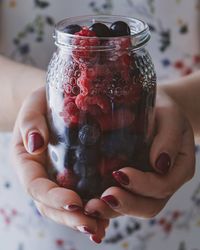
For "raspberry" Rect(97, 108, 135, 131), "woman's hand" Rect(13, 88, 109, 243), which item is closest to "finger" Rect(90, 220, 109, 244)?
"woman's hand" Rect(13, 88, 109, 243)

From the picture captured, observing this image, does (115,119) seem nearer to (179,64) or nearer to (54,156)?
(54,156)

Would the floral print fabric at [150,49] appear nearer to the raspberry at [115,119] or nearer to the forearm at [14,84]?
the forearm at [14,84]

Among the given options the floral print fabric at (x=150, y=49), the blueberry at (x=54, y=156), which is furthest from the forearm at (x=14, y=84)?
the blueberry at (x=54, y=156)

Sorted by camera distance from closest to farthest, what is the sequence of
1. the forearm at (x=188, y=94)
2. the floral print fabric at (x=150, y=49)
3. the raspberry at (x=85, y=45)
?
the raspberry at (x=85, y=45) → the forearm at (x=188, y=94) → the floral print fabric at (x=150, y=49)

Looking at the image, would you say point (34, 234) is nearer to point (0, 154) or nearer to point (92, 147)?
point (0, 154)

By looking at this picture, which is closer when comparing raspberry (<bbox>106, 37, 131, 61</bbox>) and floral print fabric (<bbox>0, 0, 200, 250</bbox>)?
raspberry (<bbox>106, 37, 131, 61</bbox>)

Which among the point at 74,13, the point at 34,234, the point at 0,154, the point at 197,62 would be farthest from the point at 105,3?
the point at 34,234

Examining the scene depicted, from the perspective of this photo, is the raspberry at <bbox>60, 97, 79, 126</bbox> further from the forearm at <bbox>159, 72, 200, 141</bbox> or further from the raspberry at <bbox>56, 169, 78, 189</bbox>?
the forearm at <bbox>159, 72, 200, 141</bbox>
